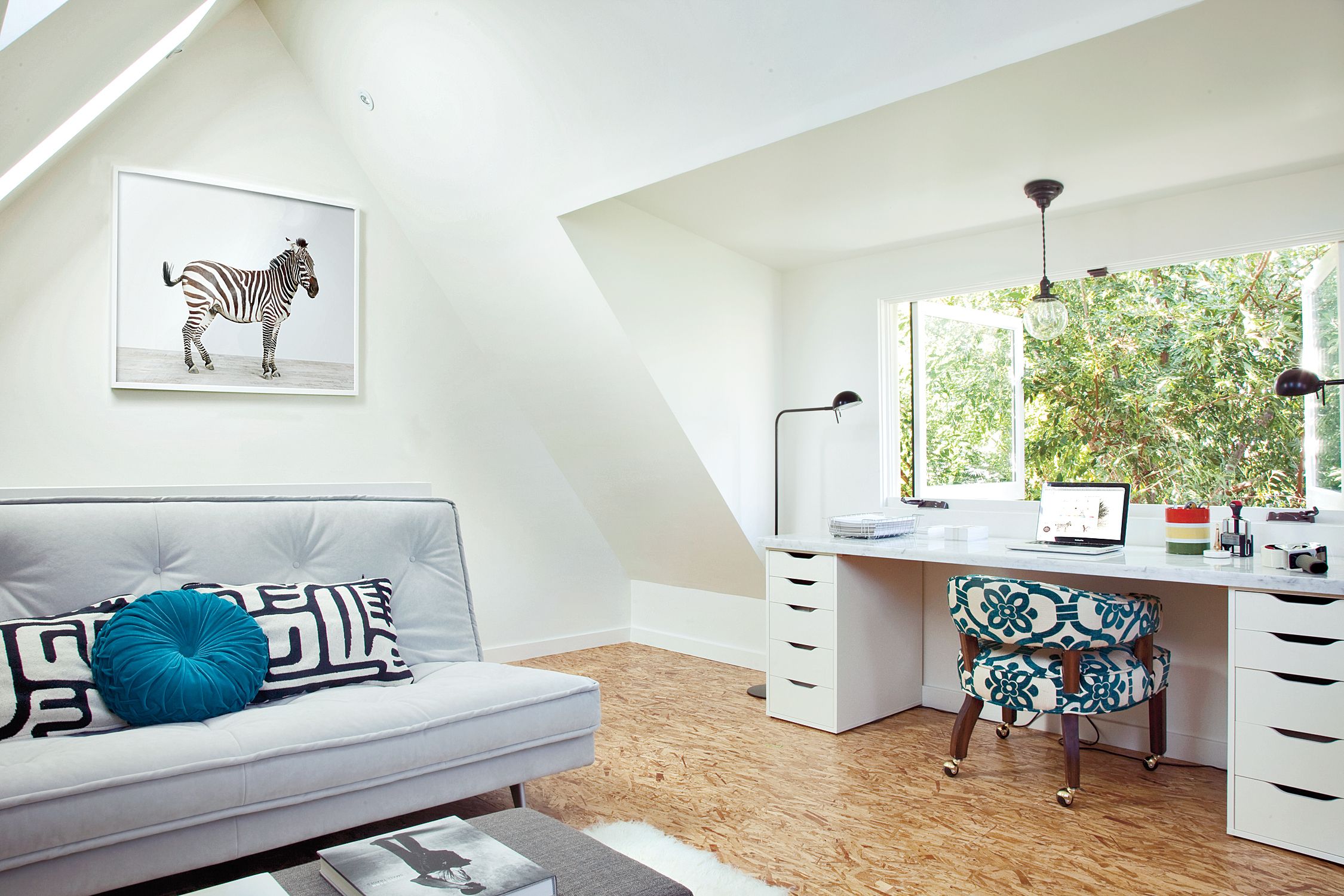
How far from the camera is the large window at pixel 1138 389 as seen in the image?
3035mm

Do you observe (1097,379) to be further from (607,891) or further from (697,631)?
Result: (607,891)

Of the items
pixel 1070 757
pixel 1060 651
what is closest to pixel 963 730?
pixel 1070 757

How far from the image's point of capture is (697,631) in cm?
442

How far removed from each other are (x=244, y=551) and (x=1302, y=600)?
2.69m

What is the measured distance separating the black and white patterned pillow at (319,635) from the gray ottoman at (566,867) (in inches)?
34.2

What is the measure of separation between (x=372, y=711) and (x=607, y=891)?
3.05 feet

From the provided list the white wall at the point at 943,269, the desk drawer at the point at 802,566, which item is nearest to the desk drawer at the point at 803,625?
the desk drawer at the point at 802,566

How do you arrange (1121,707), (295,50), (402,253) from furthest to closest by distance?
(402,253), (295,50), (1121,707)

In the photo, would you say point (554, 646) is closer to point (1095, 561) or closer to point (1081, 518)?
point (1081, 518)

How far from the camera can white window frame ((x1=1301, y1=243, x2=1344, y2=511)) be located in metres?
2.71

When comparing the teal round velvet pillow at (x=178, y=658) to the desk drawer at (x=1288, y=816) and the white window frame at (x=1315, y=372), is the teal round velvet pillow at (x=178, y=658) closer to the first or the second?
the desk drawer at (x=1288, y=816)

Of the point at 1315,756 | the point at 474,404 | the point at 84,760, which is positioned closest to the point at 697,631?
the point at 474,404

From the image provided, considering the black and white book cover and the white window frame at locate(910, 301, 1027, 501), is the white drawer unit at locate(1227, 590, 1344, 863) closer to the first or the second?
the white window frame at locate(910, 301, 1027, 501)

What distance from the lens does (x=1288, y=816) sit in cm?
205
